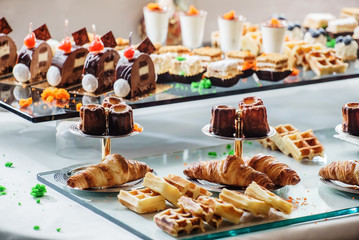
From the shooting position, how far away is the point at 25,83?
4.39 m

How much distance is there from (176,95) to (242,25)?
151 centimetres

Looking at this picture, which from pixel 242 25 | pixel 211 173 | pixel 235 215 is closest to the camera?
pixel 235 215

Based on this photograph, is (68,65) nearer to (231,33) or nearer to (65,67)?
(65,67)

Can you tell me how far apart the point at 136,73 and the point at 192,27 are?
5.21 feet

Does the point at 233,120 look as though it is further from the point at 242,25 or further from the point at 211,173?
the point at 242,25

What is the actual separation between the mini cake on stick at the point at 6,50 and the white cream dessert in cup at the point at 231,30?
1.66 metres

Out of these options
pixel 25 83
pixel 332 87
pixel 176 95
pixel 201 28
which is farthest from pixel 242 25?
pixel 25 83

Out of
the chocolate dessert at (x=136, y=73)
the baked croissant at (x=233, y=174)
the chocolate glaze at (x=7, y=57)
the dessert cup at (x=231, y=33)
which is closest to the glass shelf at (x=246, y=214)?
the baked croissant at (x=233, y=174)

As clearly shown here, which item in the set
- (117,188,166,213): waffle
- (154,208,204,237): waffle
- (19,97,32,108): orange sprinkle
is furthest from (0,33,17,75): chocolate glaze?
(154,208,204,237): waffle

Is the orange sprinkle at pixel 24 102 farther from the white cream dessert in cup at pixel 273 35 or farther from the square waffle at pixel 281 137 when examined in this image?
the white cream dessert in cup at pixel 273 35

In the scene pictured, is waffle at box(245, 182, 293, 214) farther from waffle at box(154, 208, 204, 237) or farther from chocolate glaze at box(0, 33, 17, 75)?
chocolate glaze at box(0, 33, 17, 75)

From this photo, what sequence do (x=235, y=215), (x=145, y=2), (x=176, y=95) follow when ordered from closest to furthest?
1. (x=235, y=215)
2. (x=176, y=95)
3. (x=145, y=2)

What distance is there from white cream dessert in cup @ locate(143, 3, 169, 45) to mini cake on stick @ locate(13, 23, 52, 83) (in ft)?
4.20

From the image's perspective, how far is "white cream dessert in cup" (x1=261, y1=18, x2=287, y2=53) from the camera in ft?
17.2
